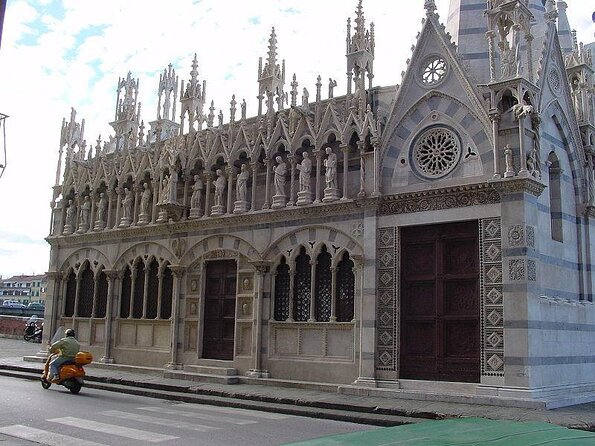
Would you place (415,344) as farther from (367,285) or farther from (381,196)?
(381,196)

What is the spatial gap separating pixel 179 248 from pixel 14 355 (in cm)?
1106

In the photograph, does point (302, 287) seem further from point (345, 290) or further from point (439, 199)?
point (439, 199)

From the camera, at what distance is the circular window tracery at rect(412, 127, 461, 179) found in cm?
1656

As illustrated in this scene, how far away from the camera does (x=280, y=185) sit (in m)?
19.9

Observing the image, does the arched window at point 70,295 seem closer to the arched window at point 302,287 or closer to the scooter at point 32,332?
the arched window at point 302,287

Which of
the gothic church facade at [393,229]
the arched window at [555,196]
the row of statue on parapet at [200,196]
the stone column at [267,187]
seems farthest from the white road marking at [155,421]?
the arched window at [555,196]

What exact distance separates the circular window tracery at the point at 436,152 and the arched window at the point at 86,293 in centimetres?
1428

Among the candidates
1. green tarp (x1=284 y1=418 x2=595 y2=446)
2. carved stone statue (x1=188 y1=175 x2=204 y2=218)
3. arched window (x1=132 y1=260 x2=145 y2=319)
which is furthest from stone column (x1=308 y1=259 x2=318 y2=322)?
green tarp (x1=284 y1=418 x2=595 y2=446)

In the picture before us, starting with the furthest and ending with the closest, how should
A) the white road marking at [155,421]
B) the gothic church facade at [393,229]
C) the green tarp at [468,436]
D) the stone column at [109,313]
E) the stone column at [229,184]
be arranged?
the stone column at [109,313], the stone column at [229,184], the gothic church facade at [393,229], the white road marking at [155,421], the green tarp at [468,436]

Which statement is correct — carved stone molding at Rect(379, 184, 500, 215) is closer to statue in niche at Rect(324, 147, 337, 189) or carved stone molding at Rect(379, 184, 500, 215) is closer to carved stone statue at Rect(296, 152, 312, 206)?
statue in niche at Rect(324, 147, 337, 189)

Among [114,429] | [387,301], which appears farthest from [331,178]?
[114,429]

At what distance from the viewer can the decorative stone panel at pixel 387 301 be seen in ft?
54.6

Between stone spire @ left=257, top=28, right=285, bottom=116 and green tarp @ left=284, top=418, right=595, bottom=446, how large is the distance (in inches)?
690

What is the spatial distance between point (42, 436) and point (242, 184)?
11490mm
